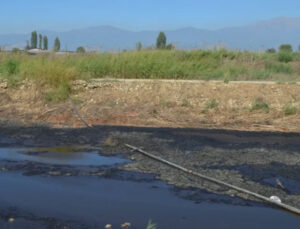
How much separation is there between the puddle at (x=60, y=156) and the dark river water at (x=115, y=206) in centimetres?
122

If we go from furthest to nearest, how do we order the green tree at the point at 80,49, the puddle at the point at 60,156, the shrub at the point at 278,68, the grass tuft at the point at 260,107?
the green tree at the point at 80,49 < the shrub at the point at 278,68 < the grass tuft at the point at 260,107 < the puddle at the point at 60,156

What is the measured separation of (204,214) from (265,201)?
119 centimetres

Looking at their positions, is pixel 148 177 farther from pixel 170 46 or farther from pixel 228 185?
pixel 170 46

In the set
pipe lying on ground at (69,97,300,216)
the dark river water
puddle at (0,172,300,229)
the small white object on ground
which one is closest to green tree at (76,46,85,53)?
pipe lying on ground at (69,97,300,216)

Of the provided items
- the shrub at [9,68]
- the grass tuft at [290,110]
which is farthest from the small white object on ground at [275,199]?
the shrub at [9,68]

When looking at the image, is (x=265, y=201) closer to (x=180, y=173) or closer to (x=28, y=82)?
(x=180, y=173)

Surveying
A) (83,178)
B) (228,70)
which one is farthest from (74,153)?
(228,70)

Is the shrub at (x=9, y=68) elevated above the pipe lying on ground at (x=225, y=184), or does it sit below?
above

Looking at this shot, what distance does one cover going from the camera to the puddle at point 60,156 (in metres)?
11.8

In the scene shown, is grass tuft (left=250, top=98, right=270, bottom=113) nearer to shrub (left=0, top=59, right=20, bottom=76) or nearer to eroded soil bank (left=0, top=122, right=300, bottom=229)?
eroded soil bank (left=0, top=122, right=300, bottom=229)

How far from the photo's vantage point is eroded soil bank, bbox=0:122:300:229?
27.3 feet

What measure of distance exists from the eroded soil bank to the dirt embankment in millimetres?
1777

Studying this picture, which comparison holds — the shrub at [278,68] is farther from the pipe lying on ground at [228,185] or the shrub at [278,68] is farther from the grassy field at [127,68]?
the pipe lying on ground at [228,185]

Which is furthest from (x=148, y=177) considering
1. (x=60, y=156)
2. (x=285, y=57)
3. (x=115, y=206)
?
(x=285, y=57)
